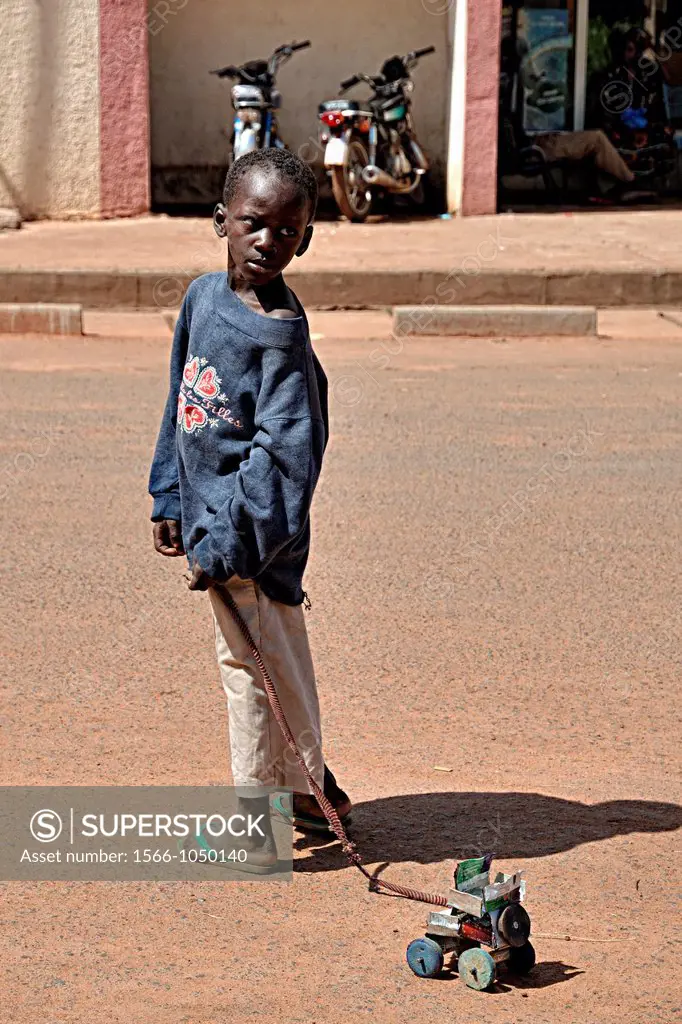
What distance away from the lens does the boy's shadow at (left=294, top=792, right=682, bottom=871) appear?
11.6 feet

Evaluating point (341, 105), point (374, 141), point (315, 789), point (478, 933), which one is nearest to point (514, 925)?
point (478, 933)

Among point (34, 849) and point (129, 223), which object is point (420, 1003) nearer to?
point (34, 849)

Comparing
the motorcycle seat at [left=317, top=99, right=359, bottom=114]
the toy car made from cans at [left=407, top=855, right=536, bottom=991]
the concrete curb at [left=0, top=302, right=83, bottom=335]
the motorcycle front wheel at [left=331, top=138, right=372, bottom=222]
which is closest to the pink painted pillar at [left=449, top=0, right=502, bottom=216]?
the motorcycle front wheel at [left=331, top=138, right=372, bottom=222]

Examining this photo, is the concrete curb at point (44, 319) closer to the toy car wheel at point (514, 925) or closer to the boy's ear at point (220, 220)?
the boy's ear at point (220, 220)

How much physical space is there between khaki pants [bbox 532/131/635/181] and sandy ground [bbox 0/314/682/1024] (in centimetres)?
864

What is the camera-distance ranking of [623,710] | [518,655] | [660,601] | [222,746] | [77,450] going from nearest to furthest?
[222,746]
[623,710]
[518,655]
[660,601]
[77,450]

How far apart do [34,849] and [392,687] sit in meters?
1.38

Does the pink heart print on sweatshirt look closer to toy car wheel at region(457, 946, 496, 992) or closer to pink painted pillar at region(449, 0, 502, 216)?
toy car wheel at region(457, 946, 496, 992)

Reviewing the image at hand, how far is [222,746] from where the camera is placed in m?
4.11

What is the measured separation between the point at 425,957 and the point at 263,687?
0.69 metres

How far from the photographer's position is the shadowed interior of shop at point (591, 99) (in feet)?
54.6

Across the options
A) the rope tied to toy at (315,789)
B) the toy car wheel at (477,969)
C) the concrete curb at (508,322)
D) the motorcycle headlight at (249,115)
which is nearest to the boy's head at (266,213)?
the rope tied to toy at (315,789)

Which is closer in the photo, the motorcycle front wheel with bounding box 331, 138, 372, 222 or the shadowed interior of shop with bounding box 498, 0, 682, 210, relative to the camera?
the motorcycle front wheel with bounding box 331, 138, 372, 222

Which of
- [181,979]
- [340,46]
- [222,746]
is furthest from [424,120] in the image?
[181,979]
